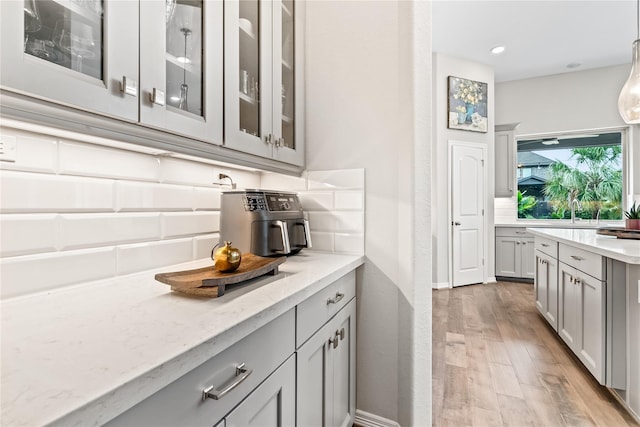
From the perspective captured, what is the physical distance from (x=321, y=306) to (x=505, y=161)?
516 centimetres

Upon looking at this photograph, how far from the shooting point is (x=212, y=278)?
0.82 m

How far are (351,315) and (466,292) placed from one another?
337 cm

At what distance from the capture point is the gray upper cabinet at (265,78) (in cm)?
116

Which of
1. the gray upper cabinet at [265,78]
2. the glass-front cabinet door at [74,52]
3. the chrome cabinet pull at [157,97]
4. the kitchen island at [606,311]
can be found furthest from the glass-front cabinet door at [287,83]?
the kitchen island at [606,311]

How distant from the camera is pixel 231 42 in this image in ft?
3.76

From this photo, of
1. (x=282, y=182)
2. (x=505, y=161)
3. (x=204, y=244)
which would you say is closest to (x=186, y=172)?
(x=204, y=244)

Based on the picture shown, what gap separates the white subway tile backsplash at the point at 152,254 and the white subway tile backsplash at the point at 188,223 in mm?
36

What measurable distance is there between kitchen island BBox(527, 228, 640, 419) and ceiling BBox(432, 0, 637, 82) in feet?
8.47

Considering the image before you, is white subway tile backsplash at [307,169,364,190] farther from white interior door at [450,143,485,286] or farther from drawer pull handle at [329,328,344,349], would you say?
white interior door at [450,143,485,286]

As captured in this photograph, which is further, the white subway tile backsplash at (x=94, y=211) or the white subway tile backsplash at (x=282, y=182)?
the white subway tile backsplash at (x=282, y=182)

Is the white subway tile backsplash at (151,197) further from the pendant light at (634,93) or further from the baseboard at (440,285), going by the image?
the baseboard at (440,285)

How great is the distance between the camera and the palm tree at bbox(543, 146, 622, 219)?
4.84 meters

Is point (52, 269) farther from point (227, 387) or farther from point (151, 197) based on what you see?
point (227, 387)

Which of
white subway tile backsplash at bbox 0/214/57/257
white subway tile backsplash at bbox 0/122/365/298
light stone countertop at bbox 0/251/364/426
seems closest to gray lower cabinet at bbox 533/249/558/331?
light stone countertop at bbox 0/251/364/426
